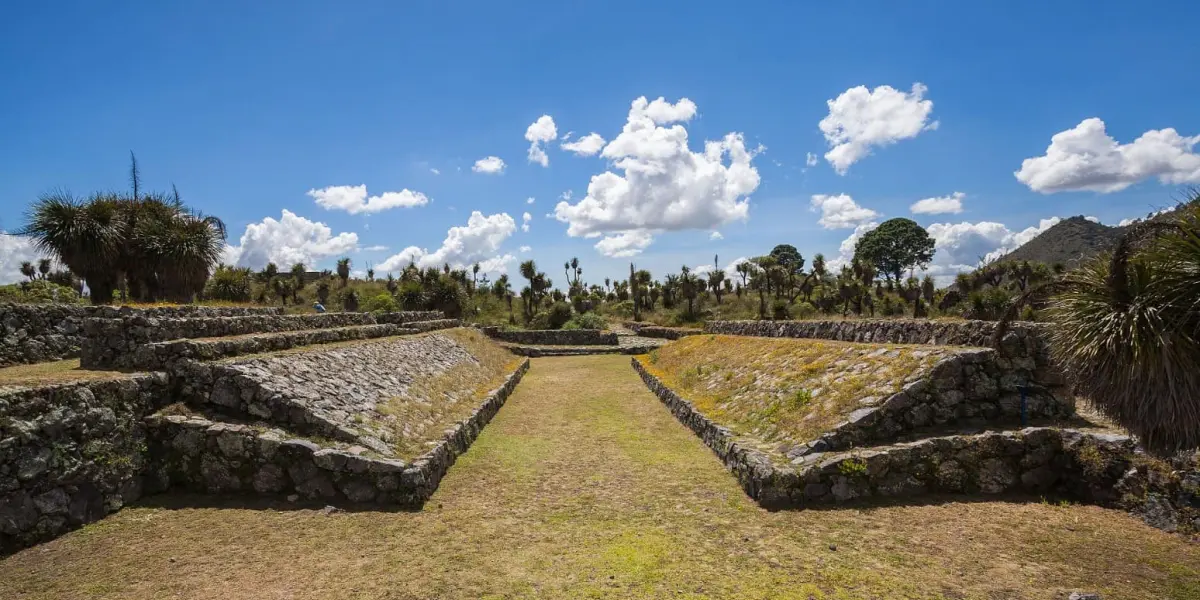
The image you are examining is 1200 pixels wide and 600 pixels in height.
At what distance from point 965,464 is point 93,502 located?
36.3ft

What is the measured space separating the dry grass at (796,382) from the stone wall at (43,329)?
11672 mm

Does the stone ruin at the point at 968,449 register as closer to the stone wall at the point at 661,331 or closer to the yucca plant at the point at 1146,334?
the yucca plant at the point at 1146,334

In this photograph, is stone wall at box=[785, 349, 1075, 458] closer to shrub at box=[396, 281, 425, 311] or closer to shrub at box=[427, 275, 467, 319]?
shrub at box=[427, 275, 467, 319]

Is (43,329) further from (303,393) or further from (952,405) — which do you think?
(952,405)

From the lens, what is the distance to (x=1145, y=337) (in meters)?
4.62

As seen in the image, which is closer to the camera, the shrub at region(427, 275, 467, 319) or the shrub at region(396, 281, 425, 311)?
the shrub at region(396, 281, 425, 311)

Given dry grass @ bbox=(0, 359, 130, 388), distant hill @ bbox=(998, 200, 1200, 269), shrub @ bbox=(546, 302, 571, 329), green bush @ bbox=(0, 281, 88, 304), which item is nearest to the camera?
dry grass @ bbox=(0, 359, 130, 388)

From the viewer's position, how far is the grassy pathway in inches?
205

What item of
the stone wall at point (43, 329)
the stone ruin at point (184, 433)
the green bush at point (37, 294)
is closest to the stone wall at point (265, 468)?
the stone ruin at point (184, 433)

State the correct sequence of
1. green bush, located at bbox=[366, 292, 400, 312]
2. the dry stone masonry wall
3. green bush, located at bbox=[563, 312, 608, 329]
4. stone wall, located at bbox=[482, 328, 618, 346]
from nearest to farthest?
the dry stone masonry wall < stone wall, located at bbox=[482, 328, 618, 346] < green bush, located at bbox=[366, 292, 400, 312] < green bush, located at bbox=[563, 312, 608, 329]

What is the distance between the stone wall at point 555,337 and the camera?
40781 mm

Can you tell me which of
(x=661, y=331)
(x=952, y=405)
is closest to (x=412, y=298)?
(x=661, y=331)

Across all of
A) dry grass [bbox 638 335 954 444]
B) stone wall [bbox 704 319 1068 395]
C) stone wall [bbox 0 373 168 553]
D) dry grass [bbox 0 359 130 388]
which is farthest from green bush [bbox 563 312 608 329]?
stone wall [bbox 0 373 168 553]

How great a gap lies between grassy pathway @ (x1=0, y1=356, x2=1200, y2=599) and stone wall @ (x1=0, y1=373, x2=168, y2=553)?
28 centimetres
